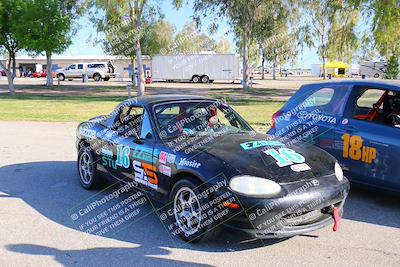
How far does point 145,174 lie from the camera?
16.1ft

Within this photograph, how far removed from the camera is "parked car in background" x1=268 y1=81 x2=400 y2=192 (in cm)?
516

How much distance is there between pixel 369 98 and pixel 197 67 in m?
39.2

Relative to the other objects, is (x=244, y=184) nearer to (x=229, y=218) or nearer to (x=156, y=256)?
(x=229, y=218)

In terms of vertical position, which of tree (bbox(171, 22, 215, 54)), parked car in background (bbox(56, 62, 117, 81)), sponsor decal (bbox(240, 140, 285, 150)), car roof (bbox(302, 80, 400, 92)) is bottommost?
sponsor decal (bbox(240, 140, 285, 150))

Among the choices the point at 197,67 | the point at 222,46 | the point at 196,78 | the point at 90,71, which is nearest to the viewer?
the point at 197,67

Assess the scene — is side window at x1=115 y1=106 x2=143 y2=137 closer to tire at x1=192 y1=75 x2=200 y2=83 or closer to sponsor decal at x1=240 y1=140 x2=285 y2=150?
sponsor decal at x1=240 y1=140 x2=285 y2=150

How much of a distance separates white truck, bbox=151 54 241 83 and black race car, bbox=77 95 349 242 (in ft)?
128

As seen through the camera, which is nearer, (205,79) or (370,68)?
(205,79)

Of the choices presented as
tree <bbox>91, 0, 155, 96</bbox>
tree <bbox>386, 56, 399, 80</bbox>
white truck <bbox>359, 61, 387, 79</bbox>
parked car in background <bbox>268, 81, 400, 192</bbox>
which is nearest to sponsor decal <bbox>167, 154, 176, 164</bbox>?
parked car in background <bbox>268, 81, 400, 192</bbox>

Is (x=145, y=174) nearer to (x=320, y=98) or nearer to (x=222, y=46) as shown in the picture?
(x=320, y=98)

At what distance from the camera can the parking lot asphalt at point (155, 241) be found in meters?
3.88

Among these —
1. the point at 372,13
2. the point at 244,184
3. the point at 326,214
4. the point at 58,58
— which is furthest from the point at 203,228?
the point at 58,58

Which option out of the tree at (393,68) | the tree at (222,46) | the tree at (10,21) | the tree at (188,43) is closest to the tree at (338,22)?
the tree at (393,68)

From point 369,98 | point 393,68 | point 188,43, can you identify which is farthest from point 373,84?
point 188,43
